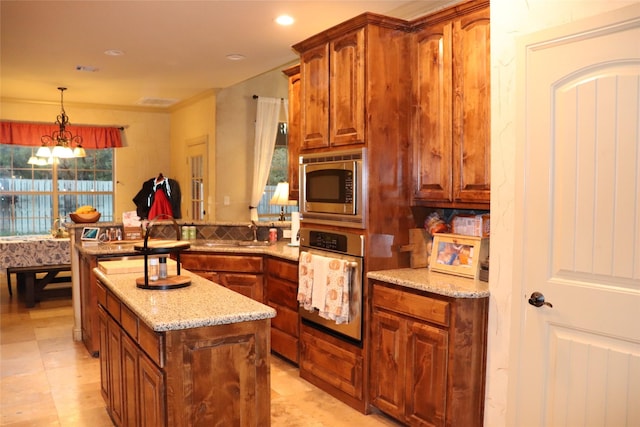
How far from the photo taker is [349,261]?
3.33 meters

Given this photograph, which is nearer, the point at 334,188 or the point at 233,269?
the point at 334,188

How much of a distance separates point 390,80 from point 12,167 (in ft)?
22.8

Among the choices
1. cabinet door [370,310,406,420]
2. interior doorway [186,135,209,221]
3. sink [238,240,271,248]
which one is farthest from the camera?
interior doorway [186,135,209,221]

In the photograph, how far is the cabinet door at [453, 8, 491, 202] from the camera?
289 cm

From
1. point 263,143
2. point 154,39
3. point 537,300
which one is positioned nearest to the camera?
point 537,300

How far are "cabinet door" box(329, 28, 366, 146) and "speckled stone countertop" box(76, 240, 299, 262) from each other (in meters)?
1.12

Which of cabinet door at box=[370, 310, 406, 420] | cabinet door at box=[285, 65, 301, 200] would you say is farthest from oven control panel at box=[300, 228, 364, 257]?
cabinet door at box=[285, 65, 301, 200]

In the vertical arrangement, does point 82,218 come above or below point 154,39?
below

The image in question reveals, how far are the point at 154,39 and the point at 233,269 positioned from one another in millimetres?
2132

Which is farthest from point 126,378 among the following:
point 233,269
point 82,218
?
point 82,218

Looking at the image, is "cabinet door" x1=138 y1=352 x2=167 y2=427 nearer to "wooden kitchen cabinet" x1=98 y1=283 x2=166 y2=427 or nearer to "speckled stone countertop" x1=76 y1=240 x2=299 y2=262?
"wooden kitchen cabinet" x1=98 y1=283 x2=166 y2=427

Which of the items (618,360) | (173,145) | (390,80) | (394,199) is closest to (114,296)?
(394,199)

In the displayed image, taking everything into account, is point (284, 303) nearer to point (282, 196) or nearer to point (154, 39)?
point (282, 196)

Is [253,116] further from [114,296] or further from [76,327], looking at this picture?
[114,296]
